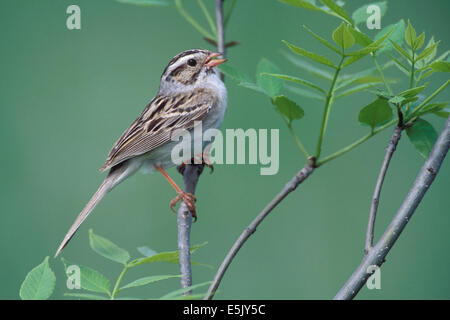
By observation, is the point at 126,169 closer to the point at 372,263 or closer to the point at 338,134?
the point at 372,263

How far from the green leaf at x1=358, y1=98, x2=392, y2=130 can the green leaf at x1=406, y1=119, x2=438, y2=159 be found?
0.08m

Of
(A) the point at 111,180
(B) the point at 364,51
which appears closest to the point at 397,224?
(B) the point at 364,51

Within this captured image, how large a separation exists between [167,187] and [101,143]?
75cm

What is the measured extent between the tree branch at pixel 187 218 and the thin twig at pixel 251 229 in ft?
0.26

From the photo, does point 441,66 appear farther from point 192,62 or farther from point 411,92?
point 192,62

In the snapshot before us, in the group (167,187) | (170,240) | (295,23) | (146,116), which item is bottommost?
(170,240)

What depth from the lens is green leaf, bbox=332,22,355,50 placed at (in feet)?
4.59

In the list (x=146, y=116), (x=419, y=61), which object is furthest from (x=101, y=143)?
(x=419, y=61)

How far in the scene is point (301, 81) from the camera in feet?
4.77

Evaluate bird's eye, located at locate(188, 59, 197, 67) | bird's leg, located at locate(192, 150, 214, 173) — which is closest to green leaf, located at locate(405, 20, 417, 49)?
bird's leg, located at locate(192, 150, 214, 173)

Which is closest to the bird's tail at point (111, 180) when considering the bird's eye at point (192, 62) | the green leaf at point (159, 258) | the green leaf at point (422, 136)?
the bird's eye at point (192, 62)

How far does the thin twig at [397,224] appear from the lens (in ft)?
4.49

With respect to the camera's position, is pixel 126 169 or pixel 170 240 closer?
pixel 126 169
